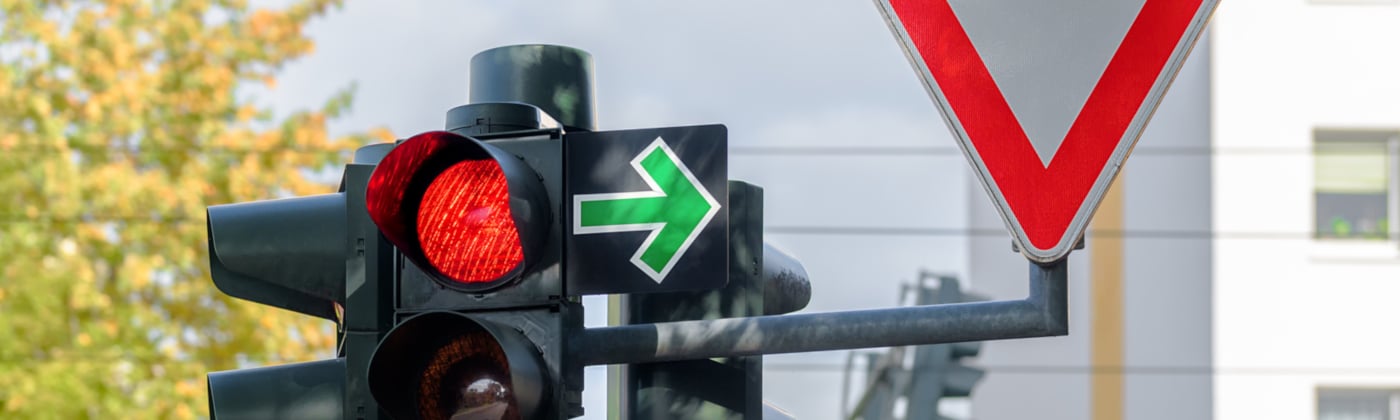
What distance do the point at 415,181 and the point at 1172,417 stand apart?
52.0ft

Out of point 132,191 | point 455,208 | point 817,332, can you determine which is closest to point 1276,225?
point 132,191

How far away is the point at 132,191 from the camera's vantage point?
11.9m

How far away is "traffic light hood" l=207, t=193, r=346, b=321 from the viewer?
2.55m

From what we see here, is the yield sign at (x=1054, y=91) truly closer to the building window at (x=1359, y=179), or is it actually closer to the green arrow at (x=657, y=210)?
the green arrow at (x=657, y=210)

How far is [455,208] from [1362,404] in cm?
1498

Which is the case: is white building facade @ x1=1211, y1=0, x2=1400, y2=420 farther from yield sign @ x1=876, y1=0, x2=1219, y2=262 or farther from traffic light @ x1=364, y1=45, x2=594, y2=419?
traffic light @ x1=364, y1=45, x2=594, y2=419

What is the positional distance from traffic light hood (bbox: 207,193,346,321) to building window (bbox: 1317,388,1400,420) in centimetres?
1457

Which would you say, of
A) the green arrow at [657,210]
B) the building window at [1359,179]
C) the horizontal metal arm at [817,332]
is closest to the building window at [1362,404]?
the building window at [1359,179]

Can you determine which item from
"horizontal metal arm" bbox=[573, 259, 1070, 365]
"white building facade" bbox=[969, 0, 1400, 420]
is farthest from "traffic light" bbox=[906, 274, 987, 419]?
"horizontal metal arm" bbox=[573, 259, 1070, 365]

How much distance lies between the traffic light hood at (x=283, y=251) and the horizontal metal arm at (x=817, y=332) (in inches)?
19.1

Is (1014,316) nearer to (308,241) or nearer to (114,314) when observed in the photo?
(308,241)

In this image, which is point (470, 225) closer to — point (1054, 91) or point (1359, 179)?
point (1054, 91)

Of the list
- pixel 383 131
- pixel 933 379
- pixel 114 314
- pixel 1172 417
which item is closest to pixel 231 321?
pixel 114 314

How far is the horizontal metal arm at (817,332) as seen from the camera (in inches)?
87.8
